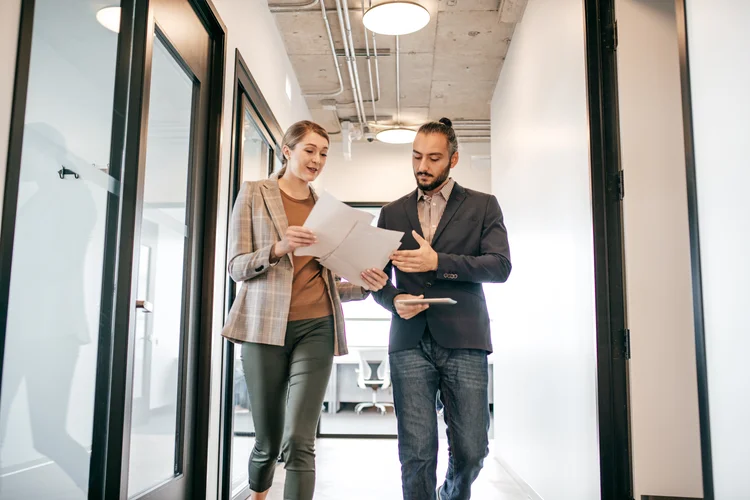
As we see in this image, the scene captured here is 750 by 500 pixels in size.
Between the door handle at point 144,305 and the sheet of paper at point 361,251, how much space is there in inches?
23.7

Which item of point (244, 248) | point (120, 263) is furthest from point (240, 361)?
point (120, 263)

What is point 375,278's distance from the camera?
1.91 metres

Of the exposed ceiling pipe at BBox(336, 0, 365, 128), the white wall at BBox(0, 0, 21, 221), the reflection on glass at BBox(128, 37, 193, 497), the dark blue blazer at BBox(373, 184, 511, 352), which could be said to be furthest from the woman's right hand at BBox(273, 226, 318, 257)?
the exposed ceiling pipe at BBox(336, 0, 365, 128)

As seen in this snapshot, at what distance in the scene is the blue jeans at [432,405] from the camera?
1927 millimetres

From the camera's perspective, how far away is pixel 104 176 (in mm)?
1757

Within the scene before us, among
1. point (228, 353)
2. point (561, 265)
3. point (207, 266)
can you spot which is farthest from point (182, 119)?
point (561, 265)

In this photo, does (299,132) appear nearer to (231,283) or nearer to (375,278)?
(375,278)

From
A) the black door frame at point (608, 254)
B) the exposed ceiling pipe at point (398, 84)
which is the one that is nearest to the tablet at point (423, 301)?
the black door frame at point (608, 254)

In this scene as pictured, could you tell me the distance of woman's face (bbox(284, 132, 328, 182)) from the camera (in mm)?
2078

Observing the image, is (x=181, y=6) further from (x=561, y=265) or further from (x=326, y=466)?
(x=326, y=466)

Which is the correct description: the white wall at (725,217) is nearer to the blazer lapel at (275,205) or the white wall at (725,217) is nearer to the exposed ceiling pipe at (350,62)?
the blazer lapel at (275,205)

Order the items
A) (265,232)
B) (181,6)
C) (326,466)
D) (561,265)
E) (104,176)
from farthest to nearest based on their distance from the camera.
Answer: (326,466) < (561,265) < (181,6) < (265,232) < (104,176)

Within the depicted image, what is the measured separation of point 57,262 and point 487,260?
45.9 inches

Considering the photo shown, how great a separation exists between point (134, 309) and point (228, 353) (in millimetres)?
1076
